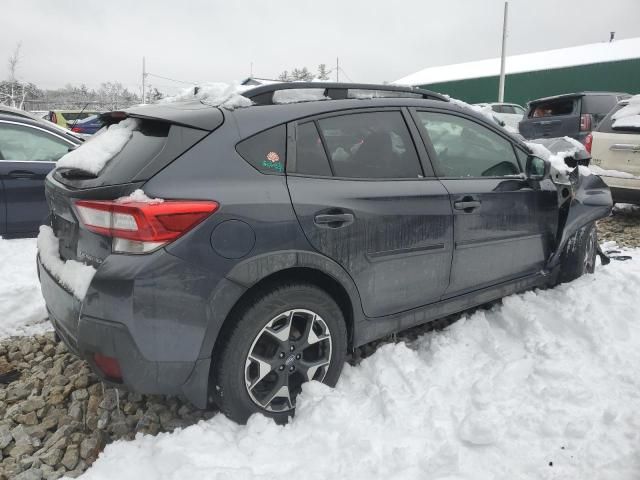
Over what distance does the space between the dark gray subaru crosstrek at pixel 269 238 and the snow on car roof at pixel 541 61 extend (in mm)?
27813

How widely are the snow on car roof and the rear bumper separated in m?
29.4

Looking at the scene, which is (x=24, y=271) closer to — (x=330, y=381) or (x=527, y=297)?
(x=330, y=381)

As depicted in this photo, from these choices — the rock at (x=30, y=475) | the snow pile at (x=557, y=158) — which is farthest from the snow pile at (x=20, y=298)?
the snow pile at (x=557, y=158)

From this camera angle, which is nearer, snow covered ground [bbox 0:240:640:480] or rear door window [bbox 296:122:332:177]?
snow covered ground [bbox 0:240:640:480]

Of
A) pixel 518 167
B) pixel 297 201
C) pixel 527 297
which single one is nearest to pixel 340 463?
pixel 297 201

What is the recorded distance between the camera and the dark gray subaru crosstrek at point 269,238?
2.05 meters

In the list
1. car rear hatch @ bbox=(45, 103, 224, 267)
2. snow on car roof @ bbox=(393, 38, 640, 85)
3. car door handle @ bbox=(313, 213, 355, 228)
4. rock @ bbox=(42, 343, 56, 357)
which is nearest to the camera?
car rear hatch @ bbox=(45, 103, 224, 267)

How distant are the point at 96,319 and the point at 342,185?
1305 millimetres

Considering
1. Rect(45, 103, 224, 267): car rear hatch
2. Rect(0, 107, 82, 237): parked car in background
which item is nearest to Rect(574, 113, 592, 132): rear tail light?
Rect(0, 107, 82, 237): parked car in background

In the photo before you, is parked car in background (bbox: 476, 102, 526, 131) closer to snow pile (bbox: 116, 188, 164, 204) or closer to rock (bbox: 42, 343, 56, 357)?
rock (bbox: 42, 343, 56, 357)

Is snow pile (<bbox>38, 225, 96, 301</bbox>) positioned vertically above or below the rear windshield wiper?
below

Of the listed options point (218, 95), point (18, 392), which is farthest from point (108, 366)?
point (218, 95)

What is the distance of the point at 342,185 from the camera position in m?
2.53

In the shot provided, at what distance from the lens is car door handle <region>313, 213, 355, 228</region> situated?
2.39 metres
